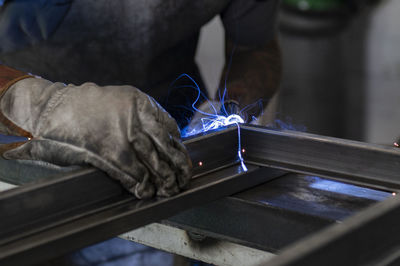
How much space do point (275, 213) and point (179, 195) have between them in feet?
0.56

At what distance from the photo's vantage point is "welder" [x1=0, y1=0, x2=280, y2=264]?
36.4 inches

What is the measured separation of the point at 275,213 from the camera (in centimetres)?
99

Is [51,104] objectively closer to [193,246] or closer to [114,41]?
[193,246]

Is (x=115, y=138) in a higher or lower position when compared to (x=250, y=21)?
lower

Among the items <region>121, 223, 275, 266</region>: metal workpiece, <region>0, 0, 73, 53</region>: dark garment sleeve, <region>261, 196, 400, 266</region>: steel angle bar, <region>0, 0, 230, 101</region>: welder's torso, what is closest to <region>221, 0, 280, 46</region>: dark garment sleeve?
<region>0, 0, 230, 101</region>: welder's torso

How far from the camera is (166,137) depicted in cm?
94

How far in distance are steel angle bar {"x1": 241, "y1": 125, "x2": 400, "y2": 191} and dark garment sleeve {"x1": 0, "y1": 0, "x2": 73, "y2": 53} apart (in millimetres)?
770

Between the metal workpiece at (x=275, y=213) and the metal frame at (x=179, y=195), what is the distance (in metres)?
0.03

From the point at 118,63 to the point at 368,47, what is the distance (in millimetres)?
4029

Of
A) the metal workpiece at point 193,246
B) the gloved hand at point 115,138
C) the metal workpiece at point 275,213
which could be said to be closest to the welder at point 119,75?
the gloved hand at point 115,138

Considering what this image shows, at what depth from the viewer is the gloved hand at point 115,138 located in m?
0.91

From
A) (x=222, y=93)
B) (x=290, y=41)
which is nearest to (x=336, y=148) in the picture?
(x=222, y=93)

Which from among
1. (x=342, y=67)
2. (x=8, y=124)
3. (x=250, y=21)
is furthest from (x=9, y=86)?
(x=342, y=67)

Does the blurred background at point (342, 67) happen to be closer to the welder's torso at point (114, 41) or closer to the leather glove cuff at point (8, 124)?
the welder's torso at point (114, 41)
